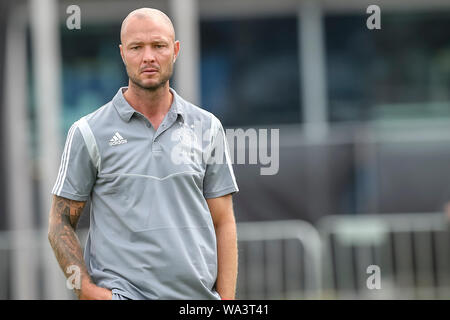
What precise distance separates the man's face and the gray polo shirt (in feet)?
0.62

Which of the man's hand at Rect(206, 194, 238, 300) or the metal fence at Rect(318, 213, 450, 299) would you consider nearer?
the man's hand at Rect(206, 194, 238, 300)

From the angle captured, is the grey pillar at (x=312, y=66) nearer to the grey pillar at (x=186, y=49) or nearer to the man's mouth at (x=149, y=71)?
the grey pillar at (x=186, y=49)

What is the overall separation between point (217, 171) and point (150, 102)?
406 mm

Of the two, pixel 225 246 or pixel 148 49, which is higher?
pixel 148 49

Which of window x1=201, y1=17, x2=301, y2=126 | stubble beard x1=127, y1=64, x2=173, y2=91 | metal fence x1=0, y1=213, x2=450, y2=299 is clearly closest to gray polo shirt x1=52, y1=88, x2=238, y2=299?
stubble beard x1=127, y1=64, x2=173, y2=91

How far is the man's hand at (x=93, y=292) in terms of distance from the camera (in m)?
3.70

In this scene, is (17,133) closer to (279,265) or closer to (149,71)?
(279,265)

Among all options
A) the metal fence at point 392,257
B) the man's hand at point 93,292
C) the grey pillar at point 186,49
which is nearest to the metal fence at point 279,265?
the metal fence at point 392,257

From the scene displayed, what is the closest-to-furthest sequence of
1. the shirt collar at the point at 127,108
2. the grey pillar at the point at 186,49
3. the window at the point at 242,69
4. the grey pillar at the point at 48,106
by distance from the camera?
the shirt collar at the point at 127,108
the grey pillar at the point at 48,106
the grey pillar at the point at 186,49
the window at the point at 242,69

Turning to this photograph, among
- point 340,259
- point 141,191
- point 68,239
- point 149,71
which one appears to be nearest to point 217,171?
point 141,191

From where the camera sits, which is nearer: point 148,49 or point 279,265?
point 148,49

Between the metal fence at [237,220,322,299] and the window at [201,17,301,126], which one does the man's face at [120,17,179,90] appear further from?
the window at [201,17,301,126]

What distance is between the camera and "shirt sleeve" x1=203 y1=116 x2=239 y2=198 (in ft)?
12.8

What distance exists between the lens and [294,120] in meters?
9.98
